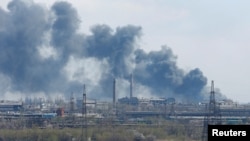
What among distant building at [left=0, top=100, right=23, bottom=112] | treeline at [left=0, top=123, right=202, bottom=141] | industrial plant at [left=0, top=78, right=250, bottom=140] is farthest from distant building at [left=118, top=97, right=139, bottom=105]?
treeline at [left=0, top=123, right=202, bottom=141]

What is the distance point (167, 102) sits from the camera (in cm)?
8962

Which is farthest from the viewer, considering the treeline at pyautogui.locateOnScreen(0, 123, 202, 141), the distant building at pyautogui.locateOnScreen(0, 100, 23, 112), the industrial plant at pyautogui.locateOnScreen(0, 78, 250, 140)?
the distant building at pyautogui.locateOnScreen(0, 100, 23, 112)

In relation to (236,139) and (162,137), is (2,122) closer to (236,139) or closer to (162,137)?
(162,137)

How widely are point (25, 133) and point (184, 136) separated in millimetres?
9598

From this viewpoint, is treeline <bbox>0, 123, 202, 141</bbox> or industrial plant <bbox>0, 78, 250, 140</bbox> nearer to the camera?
treeline <bbox>0, 123, 202, 141</bbox>

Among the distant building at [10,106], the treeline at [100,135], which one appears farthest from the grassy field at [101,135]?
the distant building at [10,106]

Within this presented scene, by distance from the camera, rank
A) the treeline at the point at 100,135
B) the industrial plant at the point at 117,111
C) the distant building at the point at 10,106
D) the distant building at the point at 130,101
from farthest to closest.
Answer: the distant building at the point at 130,101 < the distant building at the point at 10,106 < the industrial plant at the point at 117,111 < the treeline at the point at 100,135

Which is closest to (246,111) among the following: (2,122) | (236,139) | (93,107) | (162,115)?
(162,115)

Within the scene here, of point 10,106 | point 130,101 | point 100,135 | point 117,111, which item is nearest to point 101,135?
point 100,135

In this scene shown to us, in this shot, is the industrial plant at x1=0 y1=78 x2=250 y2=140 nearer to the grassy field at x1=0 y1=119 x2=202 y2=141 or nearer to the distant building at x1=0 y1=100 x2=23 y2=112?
the distant building at x1=0 y1=100 x2=23 y2=112

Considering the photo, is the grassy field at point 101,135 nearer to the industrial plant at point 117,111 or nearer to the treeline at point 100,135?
the treeline at point 100,135

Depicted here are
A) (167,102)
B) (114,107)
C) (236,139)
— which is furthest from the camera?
(167,102)

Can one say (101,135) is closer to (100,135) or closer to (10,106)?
(100,135)

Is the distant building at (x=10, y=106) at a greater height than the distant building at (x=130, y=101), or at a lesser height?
lesser
